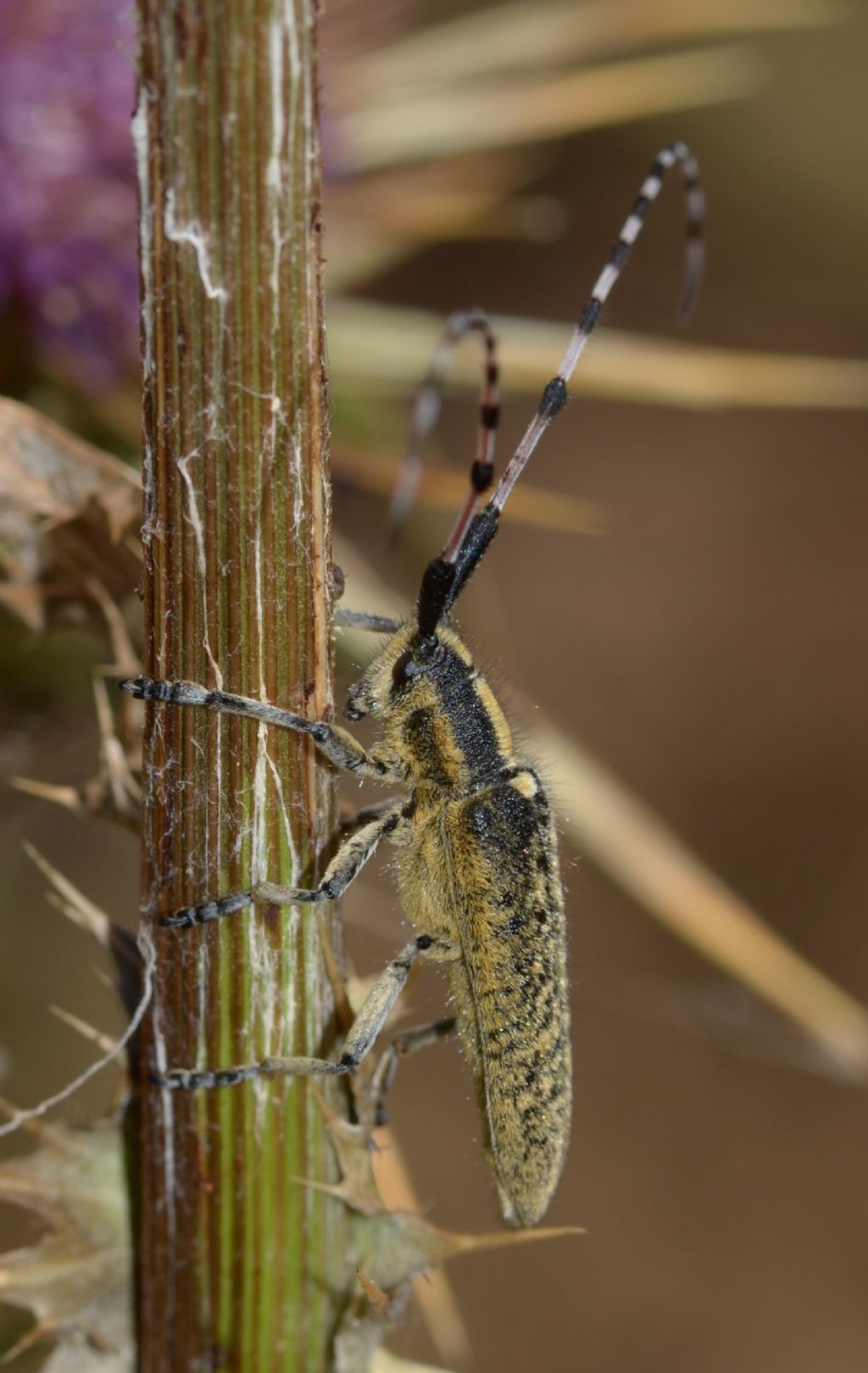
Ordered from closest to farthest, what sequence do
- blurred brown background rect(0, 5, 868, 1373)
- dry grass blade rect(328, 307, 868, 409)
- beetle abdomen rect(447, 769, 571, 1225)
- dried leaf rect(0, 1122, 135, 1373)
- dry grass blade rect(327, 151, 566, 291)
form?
dried leaf rect(0, 1122, 135, 1373) → beetle abdomen rect(447, 769, 571, 1225) → dry grass blade rect(328, 307, 868, 409) → dry grass blade rect(327, 151, 566, 291) → blurred brown background rect(0, 5, 868, 1373)

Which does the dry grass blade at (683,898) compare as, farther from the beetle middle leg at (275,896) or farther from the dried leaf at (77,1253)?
the dried leaf at (77,1253)

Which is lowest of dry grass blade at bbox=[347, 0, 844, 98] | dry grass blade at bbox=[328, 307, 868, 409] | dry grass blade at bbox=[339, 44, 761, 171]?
dry grass blade at bbox=[328, 307, 868, 409]

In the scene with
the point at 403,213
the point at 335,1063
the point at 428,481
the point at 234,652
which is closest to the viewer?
the point at 234,652

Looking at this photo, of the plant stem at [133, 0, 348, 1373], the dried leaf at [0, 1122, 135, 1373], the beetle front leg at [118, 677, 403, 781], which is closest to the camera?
the plant stem at [133, 0, 348, 1373]

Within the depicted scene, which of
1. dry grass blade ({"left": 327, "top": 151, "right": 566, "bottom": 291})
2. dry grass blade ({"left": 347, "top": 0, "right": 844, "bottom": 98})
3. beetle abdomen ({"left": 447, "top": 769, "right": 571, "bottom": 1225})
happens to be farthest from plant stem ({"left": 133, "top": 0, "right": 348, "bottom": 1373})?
dry grass blade ({"left": 347, "top": 0, "right": 844, "bottom": 98})

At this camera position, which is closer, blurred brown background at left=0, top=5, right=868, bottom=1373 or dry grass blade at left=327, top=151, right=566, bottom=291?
dry grass blade at left=327, top=151, right=566, bottom=291

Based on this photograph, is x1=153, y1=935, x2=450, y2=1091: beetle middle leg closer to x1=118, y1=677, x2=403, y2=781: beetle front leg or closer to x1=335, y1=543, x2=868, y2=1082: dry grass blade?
x1=118, y1=677, x2=403, y2=781: beetle front leg

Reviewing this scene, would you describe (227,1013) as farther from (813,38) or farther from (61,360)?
(813,38)

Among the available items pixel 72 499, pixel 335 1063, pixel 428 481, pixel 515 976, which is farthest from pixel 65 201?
pixel 335 1063

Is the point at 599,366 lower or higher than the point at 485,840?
higher

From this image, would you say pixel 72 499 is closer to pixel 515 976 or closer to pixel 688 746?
pixel 515 976
